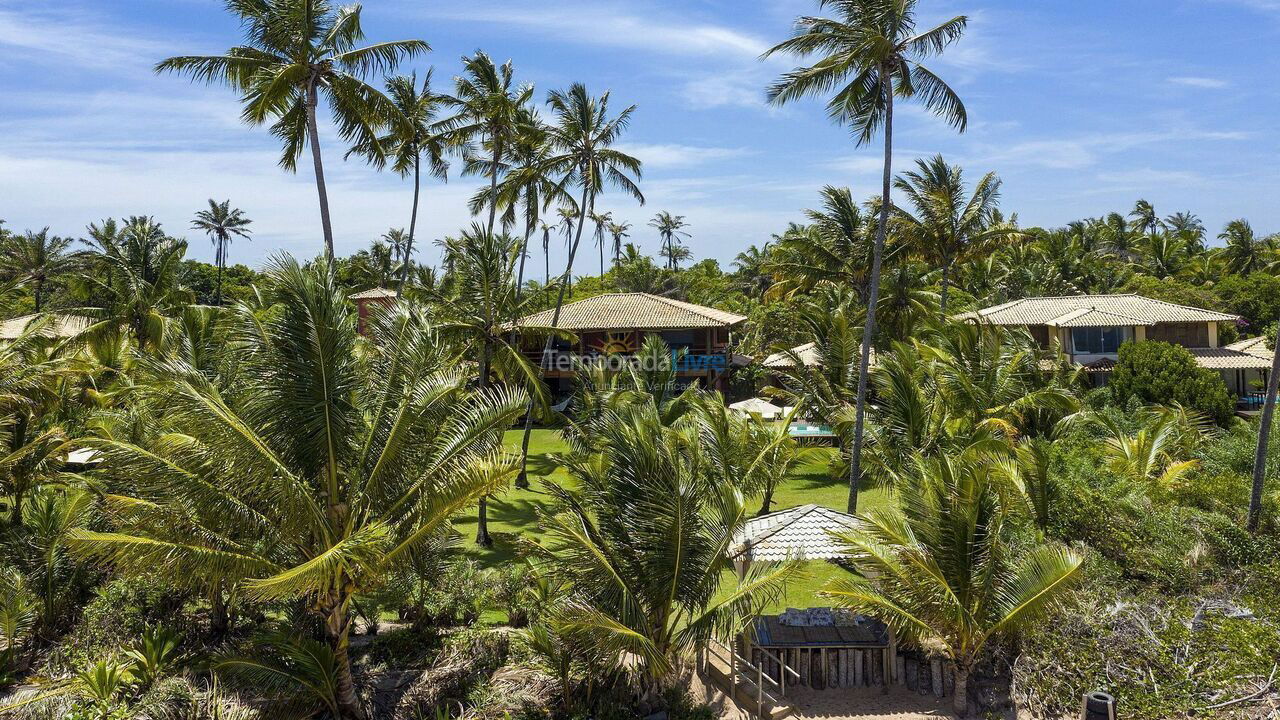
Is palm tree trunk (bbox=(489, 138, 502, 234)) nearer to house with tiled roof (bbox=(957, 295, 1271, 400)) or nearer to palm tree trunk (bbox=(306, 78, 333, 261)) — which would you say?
palm tree trunk (bbox=(306, 78, 333, 261))

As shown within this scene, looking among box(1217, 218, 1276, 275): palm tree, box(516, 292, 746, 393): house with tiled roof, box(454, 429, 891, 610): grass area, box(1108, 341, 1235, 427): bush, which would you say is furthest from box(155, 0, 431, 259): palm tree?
box(1217, 218, 1276, 275): palm tree

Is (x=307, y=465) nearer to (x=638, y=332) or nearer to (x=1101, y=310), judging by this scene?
(x=638, y=332)

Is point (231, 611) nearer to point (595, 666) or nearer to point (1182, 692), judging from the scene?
point (595, 666)

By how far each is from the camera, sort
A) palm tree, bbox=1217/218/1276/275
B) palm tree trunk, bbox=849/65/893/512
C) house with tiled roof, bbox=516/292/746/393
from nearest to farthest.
Answer: palm tree trunk, bbox=849/65/893/512 < house with tiled roof, bbox=516/292/746/393 < palm tree, bbox=1217/218/1276/275

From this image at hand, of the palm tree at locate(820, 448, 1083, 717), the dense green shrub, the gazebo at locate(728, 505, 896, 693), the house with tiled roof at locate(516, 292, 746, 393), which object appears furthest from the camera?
the dense green shrub

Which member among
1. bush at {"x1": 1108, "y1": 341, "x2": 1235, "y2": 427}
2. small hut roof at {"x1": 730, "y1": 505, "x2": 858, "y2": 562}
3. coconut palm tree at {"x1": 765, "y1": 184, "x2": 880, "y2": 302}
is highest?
coconut palm tree at {"x1": 765, "y1": 184, "x2": 880, "y2": 302}

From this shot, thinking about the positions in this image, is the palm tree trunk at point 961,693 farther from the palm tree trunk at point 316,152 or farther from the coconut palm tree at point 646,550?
the palm tree trunk at point 316,152
